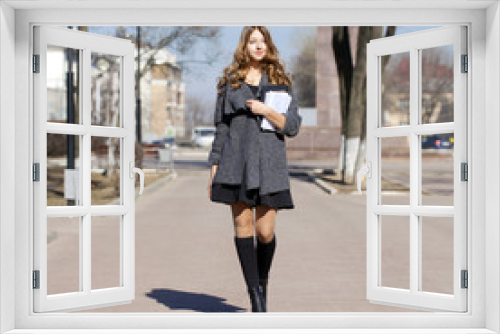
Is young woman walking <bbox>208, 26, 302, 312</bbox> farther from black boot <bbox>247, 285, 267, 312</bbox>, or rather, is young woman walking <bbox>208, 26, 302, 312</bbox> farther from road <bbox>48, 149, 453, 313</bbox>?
road <bbox>48, 149, 453, 313</bbox>

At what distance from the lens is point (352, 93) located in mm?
26016

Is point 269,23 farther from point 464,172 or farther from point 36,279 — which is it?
point 36,279

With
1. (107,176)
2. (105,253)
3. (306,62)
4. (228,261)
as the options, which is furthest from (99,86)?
(306,62)

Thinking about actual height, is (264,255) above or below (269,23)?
below

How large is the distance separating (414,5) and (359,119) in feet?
67.0

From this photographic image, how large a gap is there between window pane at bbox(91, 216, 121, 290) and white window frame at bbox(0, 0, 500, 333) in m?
2.17

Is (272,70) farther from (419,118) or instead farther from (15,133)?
(15,133)

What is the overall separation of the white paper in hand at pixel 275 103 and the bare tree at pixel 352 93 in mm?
18789

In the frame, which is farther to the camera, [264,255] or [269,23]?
[264,255]

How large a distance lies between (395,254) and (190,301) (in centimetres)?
410

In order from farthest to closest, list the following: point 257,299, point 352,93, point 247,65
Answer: point 352,93, point 247,65, point 257,299

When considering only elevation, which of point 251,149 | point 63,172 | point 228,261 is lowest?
point 228,261

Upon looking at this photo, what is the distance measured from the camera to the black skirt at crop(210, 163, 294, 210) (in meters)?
6.11

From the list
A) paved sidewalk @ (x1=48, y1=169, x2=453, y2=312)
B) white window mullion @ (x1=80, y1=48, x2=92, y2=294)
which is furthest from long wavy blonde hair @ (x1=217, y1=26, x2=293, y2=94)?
paved sidewalk @ (x1=48, y1=169, x2=453, y2=312)
